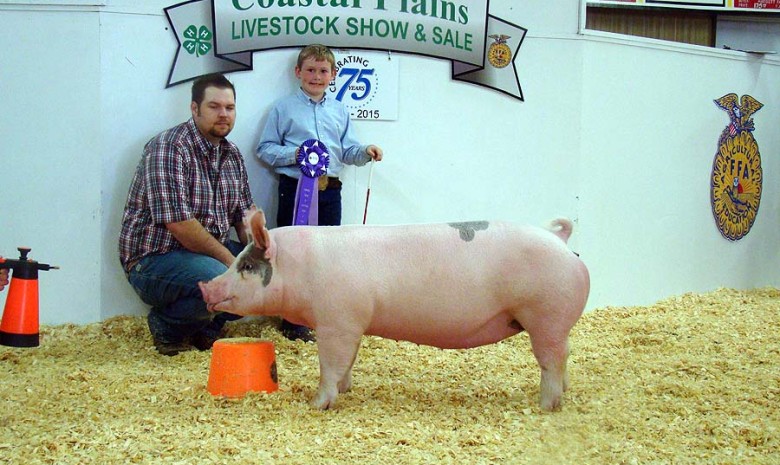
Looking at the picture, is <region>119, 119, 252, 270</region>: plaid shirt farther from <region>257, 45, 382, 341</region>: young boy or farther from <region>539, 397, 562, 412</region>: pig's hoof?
<region>539, 397, 562, 412</region>: pig's hoof

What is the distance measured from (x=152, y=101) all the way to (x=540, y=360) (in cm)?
259

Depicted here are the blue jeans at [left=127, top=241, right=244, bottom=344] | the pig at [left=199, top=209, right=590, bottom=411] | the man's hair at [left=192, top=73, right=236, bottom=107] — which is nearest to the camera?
the pig at [left=199, top=209, right=590, bottom=411]

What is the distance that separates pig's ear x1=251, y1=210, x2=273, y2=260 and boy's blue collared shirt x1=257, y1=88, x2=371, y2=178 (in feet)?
4.21

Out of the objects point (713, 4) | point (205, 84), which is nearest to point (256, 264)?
point (205, 84)

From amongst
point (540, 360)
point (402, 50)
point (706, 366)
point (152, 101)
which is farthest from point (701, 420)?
point (152, 101)

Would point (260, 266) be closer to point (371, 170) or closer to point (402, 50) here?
point (371, 170)

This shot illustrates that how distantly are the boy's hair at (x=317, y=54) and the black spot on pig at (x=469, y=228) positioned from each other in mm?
1585

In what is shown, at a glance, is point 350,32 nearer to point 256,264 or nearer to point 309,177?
point 309,177

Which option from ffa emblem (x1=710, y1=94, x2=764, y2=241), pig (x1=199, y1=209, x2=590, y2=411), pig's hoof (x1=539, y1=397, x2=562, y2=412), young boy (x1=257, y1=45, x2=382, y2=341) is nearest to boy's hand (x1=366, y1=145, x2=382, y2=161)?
young boy (x1=257, y1=45, x2=382, y2=341)

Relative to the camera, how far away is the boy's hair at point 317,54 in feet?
14.2

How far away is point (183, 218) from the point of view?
3.90 meters

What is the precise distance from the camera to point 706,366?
3.90 m

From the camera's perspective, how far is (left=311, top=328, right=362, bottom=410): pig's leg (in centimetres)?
309

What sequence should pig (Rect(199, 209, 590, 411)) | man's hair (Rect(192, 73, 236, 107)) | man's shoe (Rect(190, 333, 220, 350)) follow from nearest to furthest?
pig (Rect(199, 209, 590, 411)), man's hair (Rect(192, 73, 236, 107)), man's shoe (Rect(190, 333, 220, 350))
